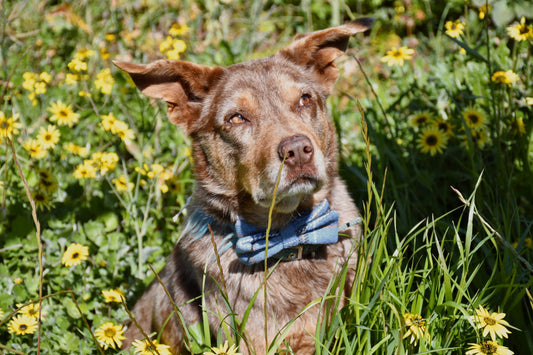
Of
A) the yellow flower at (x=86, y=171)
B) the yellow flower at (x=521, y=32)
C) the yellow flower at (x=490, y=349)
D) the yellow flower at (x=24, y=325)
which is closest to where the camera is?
the yellow flower at (x=490, y=349)

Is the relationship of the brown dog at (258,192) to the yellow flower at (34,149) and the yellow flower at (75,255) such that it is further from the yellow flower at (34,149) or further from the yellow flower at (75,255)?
the yellow flower at (34,149)

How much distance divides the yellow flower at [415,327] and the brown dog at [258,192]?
529mm

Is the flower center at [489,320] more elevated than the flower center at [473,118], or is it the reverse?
the flower center at [473,118]

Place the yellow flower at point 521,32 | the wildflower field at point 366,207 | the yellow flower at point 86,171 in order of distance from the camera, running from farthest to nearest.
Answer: the yellow flower at point 86,171, the yellow flower at point 521,32, the wildflower field at point 366,207

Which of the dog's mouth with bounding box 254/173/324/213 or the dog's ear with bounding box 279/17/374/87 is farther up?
the dog's ear with bounding box 279/17/374/87

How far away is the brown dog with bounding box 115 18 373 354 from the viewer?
9.67 feet

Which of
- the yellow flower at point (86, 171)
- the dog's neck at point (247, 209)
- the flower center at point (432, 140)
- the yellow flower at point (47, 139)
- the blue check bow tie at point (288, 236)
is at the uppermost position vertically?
the yellow flower at point (47, 139)

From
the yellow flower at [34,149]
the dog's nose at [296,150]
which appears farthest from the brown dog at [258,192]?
the yellow flower at [34,149]

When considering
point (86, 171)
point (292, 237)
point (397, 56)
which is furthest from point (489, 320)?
point (86, 171)

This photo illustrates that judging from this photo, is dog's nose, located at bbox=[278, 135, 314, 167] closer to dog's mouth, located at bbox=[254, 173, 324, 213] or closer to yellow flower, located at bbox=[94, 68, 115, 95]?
dog's mouth, located at bbox=[254, 173, 324, 213]

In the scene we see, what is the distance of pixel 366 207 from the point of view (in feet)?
12.3

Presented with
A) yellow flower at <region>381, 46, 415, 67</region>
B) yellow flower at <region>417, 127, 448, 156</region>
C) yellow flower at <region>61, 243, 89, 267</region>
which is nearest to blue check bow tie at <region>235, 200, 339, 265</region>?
yellow flower at <region>61, 243, 89, 267</region>

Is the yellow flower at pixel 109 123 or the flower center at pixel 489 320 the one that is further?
the yellow flower at pixel 109 123

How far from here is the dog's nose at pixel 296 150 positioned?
2.76 m
